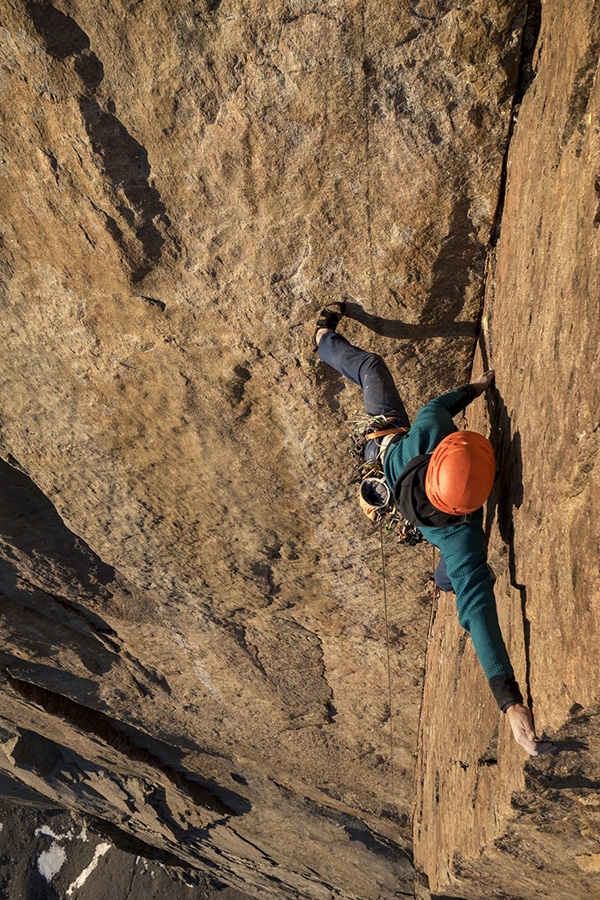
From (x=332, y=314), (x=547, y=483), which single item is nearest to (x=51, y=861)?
(x=332, y=314)

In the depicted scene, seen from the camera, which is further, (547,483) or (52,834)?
(52,834)

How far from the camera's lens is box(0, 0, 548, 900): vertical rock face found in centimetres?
214

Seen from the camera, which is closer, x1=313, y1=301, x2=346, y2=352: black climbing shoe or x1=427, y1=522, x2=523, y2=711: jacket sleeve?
x1=427, y1=522, x2=523, y2=711: jacket sleeve

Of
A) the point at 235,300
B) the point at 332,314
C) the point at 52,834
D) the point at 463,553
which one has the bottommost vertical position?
the point at 52,834

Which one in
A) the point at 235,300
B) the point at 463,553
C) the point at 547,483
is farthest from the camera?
the point at 235,300

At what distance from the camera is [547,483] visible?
1777 mm

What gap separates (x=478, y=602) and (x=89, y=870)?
13955mm

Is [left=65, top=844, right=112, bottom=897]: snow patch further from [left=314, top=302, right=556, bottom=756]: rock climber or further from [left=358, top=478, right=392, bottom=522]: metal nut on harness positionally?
[left=314, top=302, right=556, bottom=756]: rock climber

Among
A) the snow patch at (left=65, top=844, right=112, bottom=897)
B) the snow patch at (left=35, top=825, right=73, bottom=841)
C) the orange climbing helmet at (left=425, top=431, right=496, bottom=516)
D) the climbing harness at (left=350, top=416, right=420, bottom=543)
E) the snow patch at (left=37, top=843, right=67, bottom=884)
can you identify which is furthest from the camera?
the snow patch at (left=35, top=825, right=73, bottom=841)

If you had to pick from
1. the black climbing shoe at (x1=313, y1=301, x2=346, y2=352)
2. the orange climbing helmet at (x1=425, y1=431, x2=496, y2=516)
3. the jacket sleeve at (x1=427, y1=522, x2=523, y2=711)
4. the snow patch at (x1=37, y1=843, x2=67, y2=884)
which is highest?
the black climbing shoe at (x1=313, y1=301, x2=346, y2=352)

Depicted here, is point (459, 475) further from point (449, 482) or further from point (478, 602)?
point (478, 602)

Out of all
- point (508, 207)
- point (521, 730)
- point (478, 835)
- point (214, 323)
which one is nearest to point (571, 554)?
point (521, 730)

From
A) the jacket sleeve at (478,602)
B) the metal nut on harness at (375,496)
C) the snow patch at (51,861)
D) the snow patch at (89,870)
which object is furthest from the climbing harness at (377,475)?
the snow patch at (51,861)

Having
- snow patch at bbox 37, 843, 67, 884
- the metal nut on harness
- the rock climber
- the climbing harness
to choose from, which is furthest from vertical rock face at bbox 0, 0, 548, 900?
snow patch at bbox 37, 843, 67, 884
